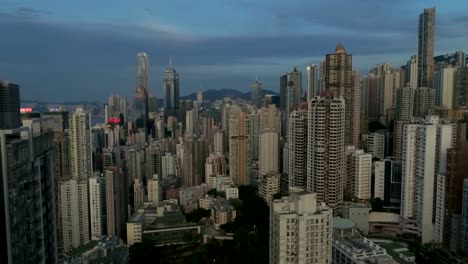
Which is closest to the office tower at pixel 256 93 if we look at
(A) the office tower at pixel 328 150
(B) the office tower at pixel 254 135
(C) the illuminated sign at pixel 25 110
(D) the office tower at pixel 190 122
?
(D) the office tower at pixel 190 122

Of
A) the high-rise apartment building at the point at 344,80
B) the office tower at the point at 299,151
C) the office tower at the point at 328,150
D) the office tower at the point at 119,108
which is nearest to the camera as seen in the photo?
the office tower at the point at 328,150

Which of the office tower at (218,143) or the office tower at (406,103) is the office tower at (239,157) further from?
the office tower at (406,103)

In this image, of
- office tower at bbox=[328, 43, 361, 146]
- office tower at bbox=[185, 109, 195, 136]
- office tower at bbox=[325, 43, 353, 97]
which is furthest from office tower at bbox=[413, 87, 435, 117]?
office tower at bbox=[185, 109, 195, 136]

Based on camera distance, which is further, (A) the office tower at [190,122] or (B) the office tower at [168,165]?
(A) the office tower at [190,122]

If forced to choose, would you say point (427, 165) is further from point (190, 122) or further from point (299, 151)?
point (190, 122)

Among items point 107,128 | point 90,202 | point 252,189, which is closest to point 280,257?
point 90,202

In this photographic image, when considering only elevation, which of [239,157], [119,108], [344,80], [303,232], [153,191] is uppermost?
[344,80]

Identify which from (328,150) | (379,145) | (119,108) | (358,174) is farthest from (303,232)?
(119,108)
